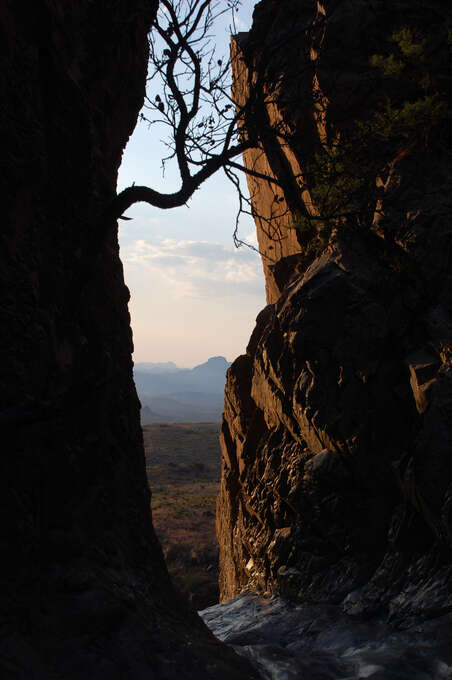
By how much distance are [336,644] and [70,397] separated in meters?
5.02

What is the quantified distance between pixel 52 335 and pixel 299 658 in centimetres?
478

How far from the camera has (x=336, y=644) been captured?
18.8 feet

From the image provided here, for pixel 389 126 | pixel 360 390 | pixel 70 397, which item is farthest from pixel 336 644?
pixel 389 126

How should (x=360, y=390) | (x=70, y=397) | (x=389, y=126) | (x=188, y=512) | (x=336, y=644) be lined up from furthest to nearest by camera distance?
(x=188, y=512) → (x=389, y=126) → (x=360, y=390) → (x=336, y=644) → (x=70, y=397)

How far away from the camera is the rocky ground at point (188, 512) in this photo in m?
17.9

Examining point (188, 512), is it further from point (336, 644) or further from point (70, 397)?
point (70, 397)

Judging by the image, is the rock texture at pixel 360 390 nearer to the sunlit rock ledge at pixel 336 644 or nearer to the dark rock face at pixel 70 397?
the sunlit rock ledge at pixel 336 644

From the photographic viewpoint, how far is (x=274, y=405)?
370 inches

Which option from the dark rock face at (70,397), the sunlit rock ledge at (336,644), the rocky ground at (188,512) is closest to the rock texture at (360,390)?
the sunlit rock ledge at (336,644)

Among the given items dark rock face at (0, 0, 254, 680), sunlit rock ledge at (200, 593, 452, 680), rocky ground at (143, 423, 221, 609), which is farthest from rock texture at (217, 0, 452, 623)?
rocky ground at (143, 423, 221, 609)

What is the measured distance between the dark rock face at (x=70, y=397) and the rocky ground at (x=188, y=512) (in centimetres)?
1335

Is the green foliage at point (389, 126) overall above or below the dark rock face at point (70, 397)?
above

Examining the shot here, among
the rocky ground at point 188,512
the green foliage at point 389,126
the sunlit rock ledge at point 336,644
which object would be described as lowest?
the rocky ground at point 188,512

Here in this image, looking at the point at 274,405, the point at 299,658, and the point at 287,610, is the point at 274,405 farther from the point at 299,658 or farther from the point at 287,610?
the point at 299,658
